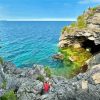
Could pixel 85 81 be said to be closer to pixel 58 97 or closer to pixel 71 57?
pixel 58 97

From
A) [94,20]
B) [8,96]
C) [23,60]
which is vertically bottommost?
[23,60]

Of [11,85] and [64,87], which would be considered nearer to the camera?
[64,87]

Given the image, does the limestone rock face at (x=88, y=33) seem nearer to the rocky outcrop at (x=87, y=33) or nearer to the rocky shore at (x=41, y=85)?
the rocky outcrop at (x=87, y=33)

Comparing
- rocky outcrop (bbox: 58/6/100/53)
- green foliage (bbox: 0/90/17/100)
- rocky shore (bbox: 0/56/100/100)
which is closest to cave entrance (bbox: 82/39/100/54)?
rocky outcrop (bbox: 58/6/100/53)

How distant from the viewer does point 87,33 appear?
210 ft

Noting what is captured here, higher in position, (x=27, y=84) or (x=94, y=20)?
(x=94, y=20)

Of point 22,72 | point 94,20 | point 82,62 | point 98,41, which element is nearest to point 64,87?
point 22,72

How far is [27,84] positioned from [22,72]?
886 centimetres

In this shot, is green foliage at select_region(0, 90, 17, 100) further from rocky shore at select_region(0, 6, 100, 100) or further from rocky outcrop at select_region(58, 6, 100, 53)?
rocky outcrop at select_region(58, 6, 100, 53)

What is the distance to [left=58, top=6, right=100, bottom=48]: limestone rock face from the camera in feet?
205

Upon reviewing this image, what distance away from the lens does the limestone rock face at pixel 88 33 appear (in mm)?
62447

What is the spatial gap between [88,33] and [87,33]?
288 mm

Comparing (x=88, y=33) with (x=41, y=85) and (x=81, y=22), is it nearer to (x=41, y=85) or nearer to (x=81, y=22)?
(x=81, y=22)

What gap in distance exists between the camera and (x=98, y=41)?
6097 cm
